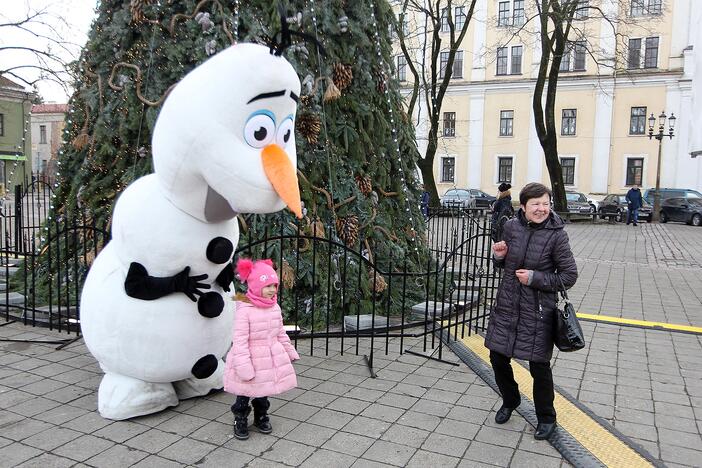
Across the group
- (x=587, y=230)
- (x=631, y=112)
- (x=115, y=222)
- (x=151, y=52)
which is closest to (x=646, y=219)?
(x=587, y=230)

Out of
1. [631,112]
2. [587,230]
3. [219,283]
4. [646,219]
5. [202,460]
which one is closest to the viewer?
[202,460]

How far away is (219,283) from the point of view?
12.7 feet

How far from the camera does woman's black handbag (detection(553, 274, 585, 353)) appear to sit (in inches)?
139

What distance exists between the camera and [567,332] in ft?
11.7

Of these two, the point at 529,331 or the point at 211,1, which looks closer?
the point at 529,331

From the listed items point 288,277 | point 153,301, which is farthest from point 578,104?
point 153,301

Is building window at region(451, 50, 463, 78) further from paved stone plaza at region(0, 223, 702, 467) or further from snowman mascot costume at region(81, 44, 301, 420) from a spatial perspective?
snowman mascot costume at region(81, 44, 301, 420)

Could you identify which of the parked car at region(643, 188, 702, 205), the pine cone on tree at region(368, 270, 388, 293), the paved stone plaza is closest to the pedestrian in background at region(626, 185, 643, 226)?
the parked car at region(643, 188, 702, 205)

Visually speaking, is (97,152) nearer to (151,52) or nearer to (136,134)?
(136,134)

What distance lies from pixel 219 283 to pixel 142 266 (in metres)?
0.55

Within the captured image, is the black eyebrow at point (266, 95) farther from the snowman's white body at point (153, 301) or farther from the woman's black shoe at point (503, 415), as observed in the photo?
the woman's black shoe at point (503, 415)

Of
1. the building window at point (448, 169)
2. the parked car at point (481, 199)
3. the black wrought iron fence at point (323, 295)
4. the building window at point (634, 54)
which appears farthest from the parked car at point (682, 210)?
the black wrought iron fence at point (323, 295)

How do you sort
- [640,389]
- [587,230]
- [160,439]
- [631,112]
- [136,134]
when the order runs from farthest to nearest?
[631,112] → [587,230] → [136,134] → [640,389] → [160,439]

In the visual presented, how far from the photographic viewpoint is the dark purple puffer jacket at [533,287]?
3598mm
